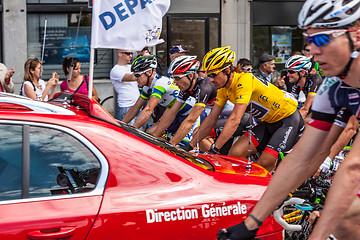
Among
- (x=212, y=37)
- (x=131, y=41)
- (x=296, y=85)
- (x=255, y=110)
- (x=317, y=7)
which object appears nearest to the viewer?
(x=317, y=7)

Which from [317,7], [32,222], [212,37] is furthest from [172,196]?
[212,37]

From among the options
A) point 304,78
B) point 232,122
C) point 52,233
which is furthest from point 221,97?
point 52,233

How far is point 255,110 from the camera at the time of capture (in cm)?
682

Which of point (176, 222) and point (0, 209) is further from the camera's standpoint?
point (176, 222)

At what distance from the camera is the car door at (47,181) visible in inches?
133

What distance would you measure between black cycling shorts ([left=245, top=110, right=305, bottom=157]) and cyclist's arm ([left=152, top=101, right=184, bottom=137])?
43.2 inches

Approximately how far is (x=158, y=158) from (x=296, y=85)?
671cm

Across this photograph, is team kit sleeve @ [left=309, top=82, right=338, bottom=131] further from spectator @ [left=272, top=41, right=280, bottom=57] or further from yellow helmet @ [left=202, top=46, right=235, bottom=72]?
spectator @ [left=272, top=41, right=280, bottom=57]

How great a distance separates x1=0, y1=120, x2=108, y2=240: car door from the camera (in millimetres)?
3385

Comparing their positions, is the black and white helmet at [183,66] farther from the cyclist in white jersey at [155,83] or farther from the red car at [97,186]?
the red car at [97,186]

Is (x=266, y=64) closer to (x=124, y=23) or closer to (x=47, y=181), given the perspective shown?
(x=124, y=23)

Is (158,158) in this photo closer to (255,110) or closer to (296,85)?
(255,110)

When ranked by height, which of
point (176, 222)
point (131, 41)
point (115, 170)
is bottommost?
point (176, 222)

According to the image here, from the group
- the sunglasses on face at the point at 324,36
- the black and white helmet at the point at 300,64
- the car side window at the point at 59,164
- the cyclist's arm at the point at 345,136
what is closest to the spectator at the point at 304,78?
the black and white helmet at the point at 300,64
